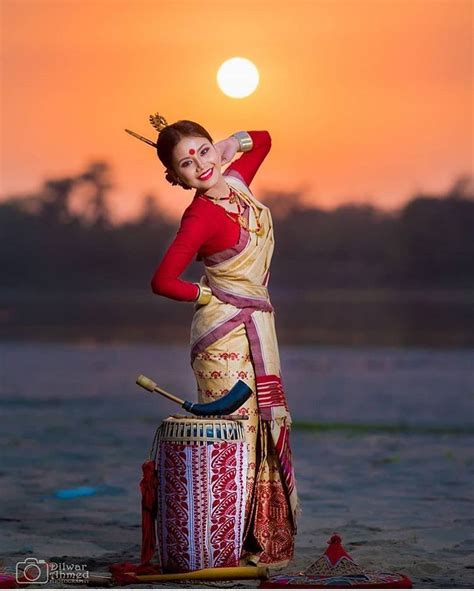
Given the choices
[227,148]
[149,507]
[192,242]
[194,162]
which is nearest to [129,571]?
[149,507]

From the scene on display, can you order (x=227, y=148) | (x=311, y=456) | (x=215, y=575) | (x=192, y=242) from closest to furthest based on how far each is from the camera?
(x=215, y=575), (x=192, y=242), (x=227, y=148), (x=311, y=456)

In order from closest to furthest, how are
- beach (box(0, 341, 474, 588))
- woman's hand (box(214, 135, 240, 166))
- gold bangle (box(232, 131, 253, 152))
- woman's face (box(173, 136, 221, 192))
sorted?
1. woman's face (box(173, 136, 221, 192))
2. woman's hand (box(214, 135, 240, 166))
3. gold bangle (box(232, 131, 253, 152))
4. beach (box(0, 341, 474, 588))

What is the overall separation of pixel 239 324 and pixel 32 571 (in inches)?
56.2

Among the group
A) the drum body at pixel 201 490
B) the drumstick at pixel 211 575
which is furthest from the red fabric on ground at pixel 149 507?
the drumstick at pixel 211 575

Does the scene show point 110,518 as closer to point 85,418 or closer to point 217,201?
point 217,201

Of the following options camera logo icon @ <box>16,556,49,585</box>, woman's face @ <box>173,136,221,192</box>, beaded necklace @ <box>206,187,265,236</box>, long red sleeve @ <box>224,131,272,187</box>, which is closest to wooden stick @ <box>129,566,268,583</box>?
camera logo icon @ <box>16,556,49,585</box>

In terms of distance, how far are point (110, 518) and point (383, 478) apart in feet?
8.80

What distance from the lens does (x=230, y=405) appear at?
7.09 m

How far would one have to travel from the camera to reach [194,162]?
283 inches

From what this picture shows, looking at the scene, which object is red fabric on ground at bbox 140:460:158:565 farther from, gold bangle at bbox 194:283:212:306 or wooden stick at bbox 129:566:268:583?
gold bangle at bbox 194:283:212:306

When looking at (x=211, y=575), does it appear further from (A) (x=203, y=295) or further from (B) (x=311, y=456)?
(B) (x=311, y=456)

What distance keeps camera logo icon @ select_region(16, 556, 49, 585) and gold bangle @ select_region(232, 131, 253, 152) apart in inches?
83.2

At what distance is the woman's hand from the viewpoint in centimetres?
744

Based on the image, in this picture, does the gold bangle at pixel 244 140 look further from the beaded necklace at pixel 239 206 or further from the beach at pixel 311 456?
the beach at pixel 311 456
